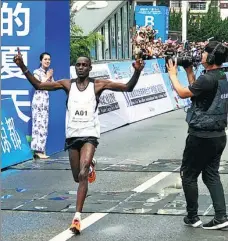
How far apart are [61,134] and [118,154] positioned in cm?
113

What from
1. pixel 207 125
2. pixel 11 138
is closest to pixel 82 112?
pixel 207 125

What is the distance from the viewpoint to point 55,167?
34.8ft

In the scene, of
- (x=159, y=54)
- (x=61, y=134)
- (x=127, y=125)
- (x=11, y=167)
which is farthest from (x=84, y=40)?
(x=11, y=167)

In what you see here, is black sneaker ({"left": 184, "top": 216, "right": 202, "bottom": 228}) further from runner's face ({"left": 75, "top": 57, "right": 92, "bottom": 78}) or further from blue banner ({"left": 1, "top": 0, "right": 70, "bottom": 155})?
blue banner ({"left": 1, "top": 0, "right": 70, "bottom": 155})

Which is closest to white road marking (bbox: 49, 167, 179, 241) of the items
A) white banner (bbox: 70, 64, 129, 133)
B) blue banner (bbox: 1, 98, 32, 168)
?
blue banner (bbox: 1, 98, 32, 168)

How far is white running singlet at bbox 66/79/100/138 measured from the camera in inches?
271

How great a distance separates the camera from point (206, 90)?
632cm

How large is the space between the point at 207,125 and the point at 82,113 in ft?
4.34

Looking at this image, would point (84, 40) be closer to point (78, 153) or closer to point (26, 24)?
point (26, 24)

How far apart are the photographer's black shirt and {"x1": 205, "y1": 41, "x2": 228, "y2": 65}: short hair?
10cm

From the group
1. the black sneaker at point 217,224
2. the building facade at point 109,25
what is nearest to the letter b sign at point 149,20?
the building facade at point 109,25

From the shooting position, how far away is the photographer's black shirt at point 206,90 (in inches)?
248

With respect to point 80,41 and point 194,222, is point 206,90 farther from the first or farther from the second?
point 80,41

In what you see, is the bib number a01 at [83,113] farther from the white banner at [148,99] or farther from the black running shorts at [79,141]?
the white banner at [148,99]
